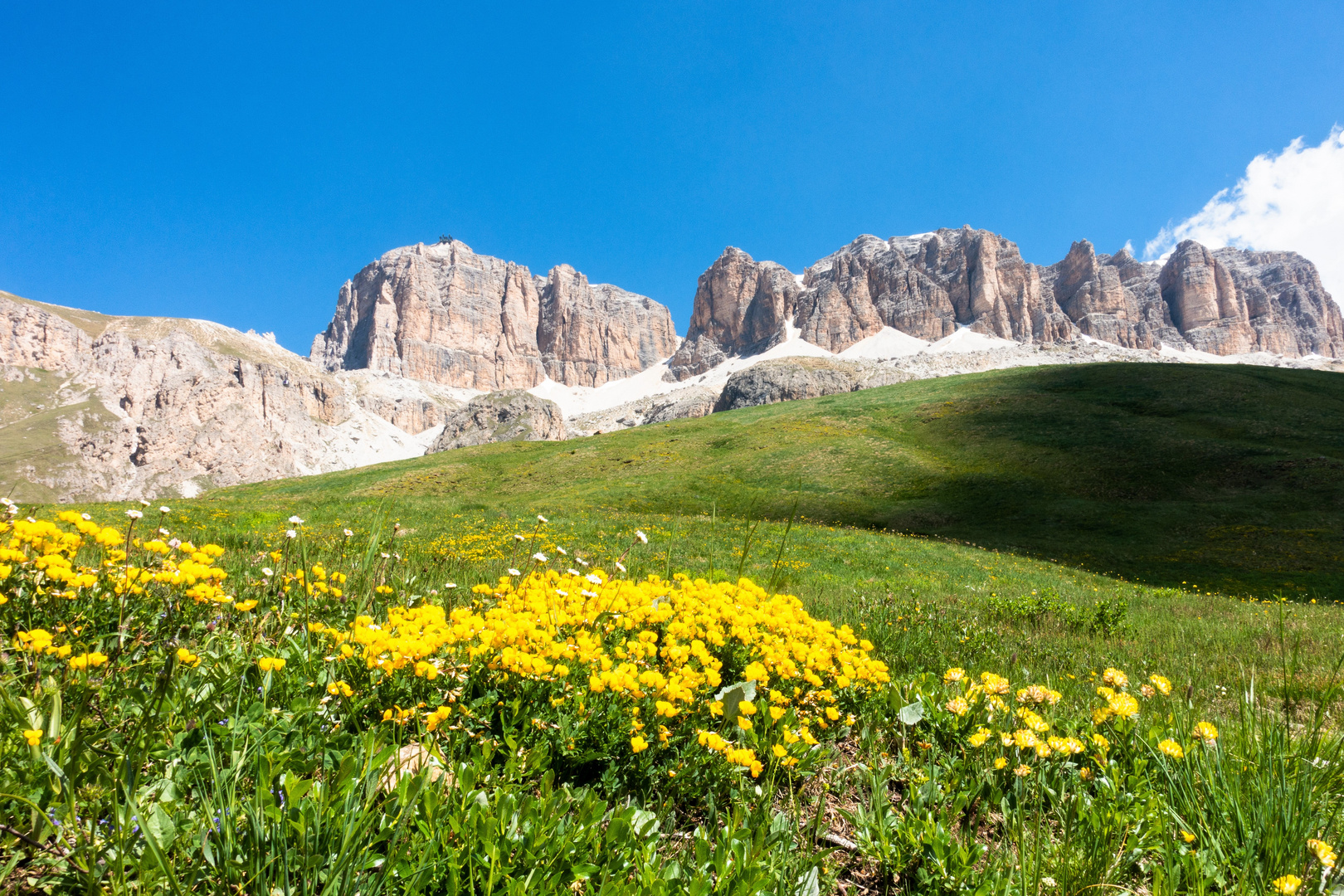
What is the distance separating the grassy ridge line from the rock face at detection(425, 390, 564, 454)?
65.6 m

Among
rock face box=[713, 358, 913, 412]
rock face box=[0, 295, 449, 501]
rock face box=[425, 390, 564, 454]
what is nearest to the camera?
rock face box=[425, 390, 564, 454]

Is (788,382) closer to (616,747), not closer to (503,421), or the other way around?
(503,421)

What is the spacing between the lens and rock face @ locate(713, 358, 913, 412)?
14050cm

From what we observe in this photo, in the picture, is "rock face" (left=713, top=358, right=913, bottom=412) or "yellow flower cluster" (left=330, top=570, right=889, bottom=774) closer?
"yellow flower cluster" (left=330, top=570, right=889, bottom=774)

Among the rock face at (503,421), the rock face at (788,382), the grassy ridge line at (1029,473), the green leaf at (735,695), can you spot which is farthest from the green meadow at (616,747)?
the rock face at (788,382)

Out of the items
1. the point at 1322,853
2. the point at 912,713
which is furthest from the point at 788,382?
the point at 1322,853

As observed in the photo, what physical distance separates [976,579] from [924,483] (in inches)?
877

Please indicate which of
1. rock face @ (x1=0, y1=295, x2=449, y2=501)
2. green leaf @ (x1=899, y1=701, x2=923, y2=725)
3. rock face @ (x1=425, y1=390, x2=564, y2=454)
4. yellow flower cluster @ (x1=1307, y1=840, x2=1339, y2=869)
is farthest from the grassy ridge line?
rock face @ (x1=0, y1=295, x2=449, y2=501)

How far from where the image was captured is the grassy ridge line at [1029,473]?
2442 centimetres

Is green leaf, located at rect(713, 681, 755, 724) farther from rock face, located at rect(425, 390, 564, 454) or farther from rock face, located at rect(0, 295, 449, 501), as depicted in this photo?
rock face, located at rect(0, 295, 449, 501)

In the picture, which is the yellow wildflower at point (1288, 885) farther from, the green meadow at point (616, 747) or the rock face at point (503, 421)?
the rock face at point (503, 421)

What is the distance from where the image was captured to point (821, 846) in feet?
9.43

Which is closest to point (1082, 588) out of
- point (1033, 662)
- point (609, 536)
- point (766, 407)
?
point (1033, 662)

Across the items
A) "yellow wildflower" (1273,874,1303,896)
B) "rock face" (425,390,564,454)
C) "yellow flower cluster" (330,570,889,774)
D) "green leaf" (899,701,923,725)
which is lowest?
"green leaf" (899,701,923,725)
